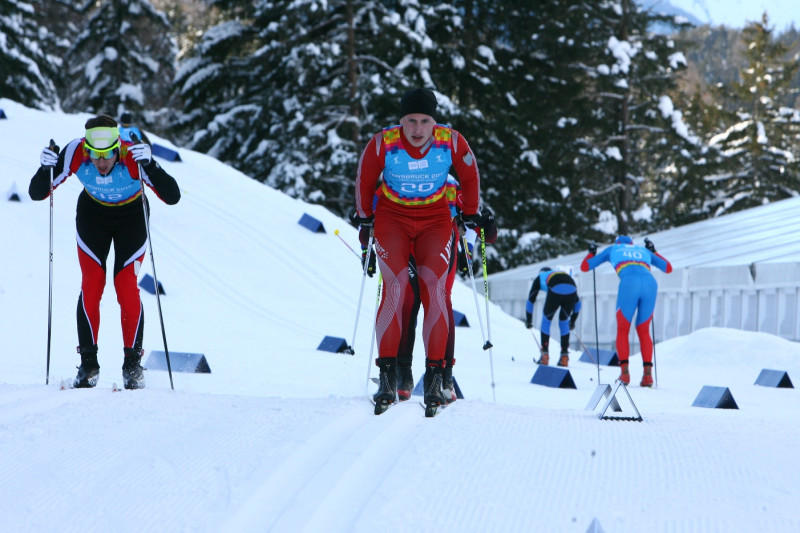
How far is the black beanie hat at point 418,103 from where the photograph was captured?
432 centimetres

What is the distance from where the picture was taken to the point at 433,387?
421cm

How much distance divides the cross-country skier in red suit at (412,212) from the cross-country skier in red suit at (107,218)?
1.46 meters

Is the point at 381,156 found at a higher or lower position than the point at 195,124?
lower

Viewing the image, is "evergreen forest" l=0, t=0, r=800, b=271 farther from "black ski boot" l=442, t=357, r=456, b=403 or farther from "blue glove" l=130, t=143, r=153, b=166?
"black ski boot" l=442, t=357, r=456, b=403

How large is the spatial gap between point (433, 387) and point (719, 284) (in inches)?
442

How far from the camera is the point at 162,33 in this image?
36.0 metres

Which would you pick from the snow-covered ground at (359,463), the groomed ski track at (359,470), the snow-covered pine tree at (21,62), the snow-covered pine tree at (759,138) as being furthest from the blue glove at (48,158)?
the snow-covered pine tree at (759,138)

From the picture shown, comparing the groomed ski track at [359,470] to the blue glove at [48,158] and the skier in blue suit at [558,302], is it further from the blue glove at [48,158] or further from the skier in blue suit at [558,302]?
the skier in blue suit at [558,302]

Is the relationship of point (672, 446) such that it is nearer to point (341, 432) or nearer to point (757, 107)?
point (341, 432)

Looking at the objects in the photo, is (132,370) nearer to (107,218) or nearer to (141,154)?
(107,218)

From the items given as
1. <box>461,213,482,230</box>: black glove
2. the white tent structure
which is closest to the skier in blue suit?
the white tent structure

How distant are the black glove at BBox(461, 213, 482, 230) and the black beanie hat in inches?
28.8

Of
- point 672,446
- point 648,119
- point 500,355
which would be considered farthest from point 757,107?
point 672,446

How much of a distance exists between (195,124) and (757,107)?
81.3 feet
